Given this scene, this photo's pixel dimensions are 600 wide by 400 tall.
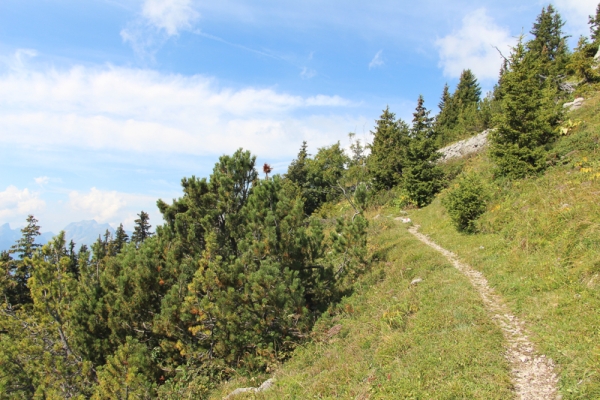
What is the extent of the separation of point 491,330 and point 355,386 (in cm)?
279

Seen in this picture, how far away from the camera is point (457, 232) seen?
46.7ft

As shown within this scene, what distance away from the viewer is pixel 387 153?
30656mm

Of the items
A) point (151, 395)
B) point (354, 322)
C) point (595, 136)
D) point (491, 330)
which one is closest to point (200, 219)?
point (151, 395)

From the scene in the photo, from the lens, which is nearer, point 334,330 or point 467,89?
point 334,330

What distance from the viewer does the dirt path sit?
14.4ft

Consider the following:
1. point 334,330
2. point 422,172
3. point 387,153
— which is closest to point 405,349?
point 334,330

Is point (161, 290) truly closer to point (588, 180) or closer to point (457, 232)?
point (457, 232)

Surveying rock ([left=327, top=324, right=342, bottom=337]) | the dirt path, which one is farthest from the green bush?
rock ([left=327, top=324, right=342, bottom=337])

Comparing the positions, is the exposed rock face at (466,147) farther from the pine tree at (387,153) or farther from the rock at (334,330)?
the rock at (334,330)

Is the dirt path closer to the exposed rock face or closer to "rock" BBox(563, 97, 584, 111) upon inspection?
"rock" BBox(563, 97, 584, 111)

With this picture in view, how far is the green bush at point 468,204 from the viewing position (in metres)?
13.4

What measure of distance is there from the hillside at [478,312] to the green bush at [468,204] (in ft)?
1.47

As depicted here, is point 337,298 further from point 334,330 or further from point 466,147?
point 466,147

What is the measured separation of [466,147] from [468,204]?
64.2ft
